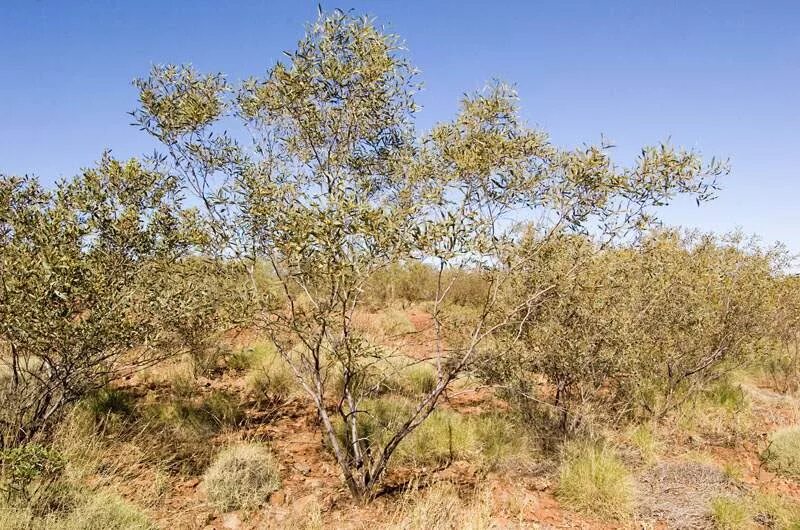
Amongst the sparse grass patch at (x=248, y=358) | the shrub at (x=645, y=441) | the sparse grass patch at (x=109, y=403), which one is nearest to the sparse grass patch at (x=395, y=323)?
the sparse grass patch at (x=248, y=358)

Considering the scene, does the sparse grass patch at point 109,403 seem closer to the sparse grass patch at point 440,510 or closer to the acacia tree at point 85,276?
the acacia tree at point 85,276

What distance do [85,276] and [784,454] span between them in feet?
40.7

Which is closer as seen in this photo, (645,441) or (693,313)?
(645,441)

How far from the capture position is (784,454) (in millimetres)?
9422

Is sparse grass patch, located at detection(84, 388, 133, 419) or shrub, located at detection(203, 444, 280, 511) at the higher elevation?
sparse grass patch, located at detection(84, 388, 133, 419)

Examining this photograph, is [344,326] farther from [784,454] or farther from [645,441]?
[784,454]

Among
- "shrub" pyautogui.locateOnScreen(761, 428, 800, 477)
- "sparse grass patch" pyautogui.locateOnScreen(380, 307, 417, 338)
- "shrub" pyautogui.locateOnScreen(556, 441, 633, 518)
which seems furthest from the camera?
"sparse grass patch" pyautogui.locateOnScreen(380, 307, 417, 338)

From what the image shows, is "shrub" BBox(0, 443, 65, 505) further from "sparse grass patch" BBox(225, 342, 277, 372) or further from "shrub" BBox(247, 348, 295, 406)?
"sparse grass patch" BBox(225, 342, 277, 372)

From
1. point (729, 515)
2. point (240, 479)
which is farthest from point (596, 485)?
point (240, 479)

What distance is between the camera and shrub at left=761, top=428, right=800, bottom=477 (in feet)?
30.0

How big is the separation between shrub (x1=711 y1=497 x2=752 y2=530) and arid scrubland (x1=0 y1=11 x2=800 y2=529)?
39 mm

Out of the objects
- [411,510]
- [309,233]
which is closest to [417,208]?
[309,233]

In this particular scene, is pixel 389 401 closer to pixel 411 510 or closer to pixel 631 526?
pixel 411 510

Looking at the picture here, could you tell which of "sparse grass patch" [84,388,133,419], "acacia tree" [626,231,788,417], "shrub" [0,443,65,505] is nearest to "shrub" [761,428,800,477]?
"acacia tree" [626,231,788,417]
